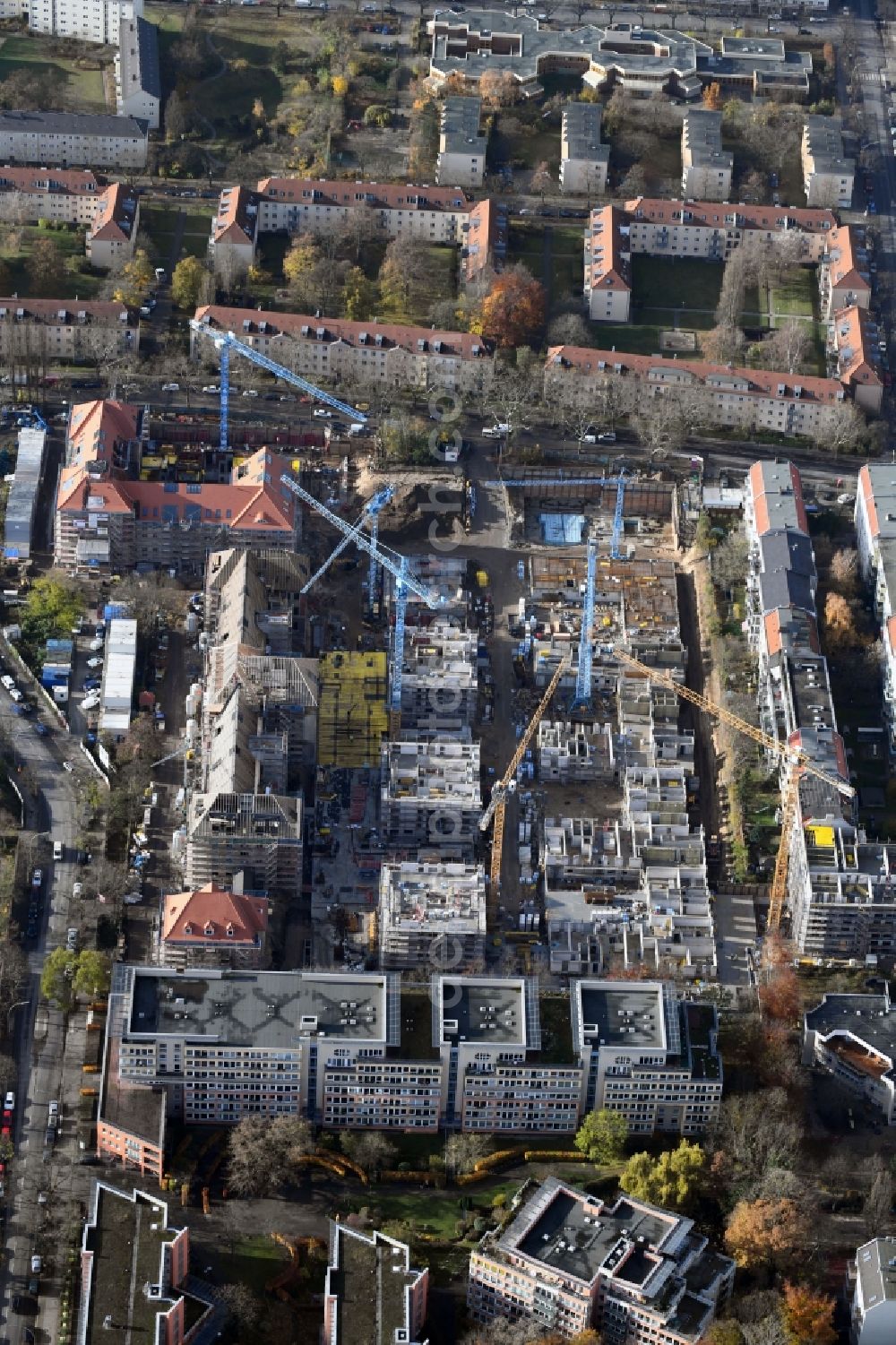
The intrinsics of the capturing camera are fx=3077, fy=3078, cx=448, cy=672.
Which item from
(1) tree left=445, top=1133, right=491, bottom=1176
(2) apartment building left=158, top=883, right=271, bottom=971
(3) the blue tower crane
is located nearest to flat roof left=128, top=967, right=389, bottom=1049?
(2) apartment building left=158, top=883, right=271, bottom=971

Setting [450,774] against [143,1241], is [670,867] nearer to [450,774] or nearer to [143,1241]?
[450,774]

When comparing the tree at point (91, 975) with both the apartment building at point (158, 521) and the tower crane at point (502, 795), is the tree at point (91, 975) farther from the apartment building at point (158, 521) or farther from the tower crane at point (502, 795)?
the apartment building at point (158, 521)

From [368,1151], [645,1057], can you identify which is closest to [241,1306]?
[368,1151]

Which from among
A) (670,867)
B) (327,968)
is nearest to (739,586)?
(670,867)

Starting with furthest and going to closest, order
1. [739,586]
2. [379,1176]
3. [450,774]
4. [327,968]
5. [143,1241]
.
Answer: [739,586], [450,774], [327,968], [379,1176], [143,1241]

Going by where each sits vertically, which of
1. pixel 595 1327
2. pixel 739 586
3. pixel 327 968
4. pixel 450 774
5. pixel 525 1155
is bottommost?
pixel 595 1327

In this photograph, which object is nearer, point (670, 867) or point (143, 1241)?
point (143, 1241)

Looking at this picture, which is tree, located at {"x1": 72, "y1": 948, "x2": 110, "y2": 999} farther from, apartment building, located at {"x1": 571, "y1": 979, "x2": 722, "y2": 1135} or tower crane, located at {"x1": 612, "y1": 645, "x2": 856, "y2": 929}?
tower crane, located at {"x1": 612, "y1": 645, "x2": 856, "y2": 929}
